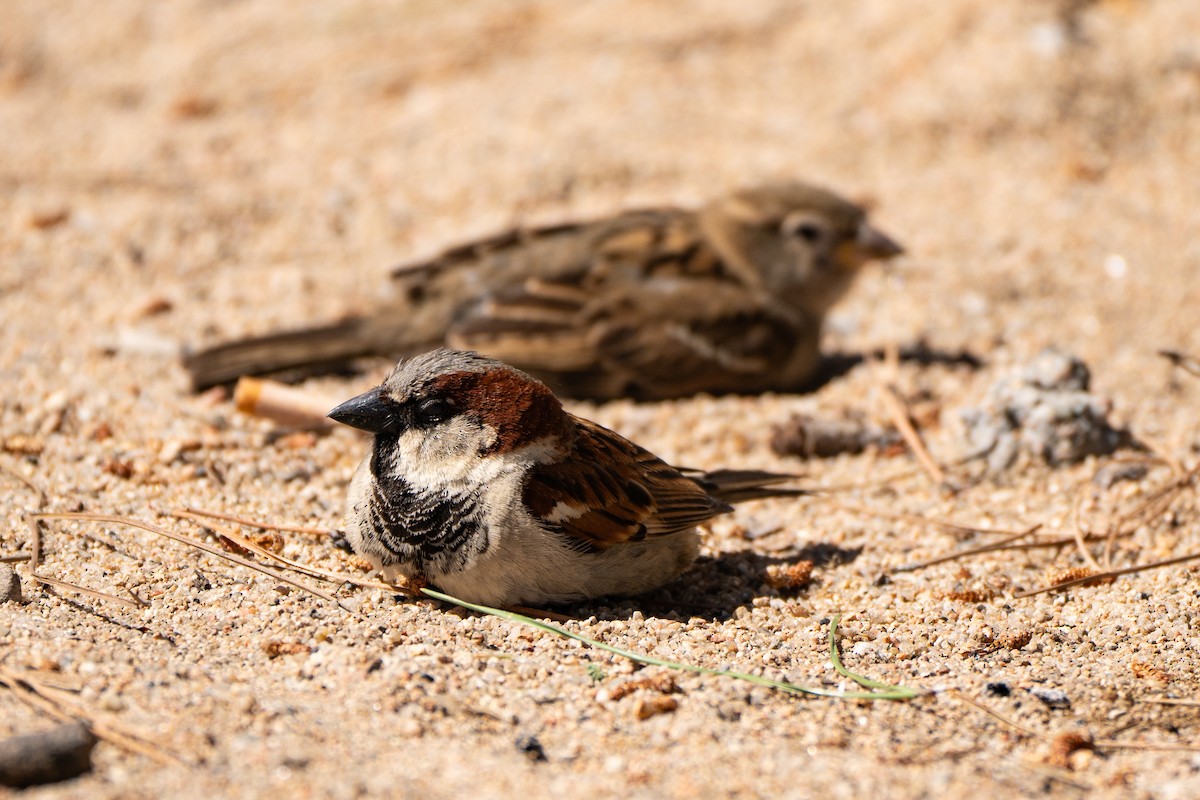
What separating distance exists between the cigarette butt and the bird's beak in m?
2.54

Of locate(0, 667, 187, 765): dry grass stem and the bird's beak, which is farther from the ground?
the bird's beak

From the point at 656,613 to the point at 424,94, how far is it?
4.80 m

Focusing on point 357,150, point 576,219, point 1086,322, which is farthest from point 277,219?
point 1086,322

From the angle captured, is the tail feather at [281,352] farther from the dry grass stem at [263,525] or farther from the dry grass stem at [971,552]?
→ the dry grass stem at [971,552]

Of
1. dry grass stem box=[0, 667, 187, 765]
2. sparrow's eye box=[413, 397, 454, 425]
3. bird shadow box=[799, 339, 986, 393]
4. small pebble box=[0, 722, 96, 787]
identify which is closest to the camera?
small pebble box=[0, 722, 96, 787]

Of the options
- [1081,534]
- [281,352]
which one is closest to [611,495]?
[1081,534]

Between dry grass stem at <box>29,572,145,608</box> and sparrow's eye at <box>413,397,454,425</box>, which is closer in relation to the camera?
dry grass stem at <box>29,572,145,608</box>

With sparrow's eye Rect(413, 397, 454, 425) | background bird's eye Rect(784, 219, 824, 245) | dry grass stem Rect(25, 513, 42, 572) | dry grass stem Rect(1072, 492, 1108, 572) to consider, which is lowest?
dry grass stem Rect(1072, 492, 1108, 572)

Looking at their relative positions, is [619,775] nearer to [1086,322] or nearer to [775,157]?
[1086,322]

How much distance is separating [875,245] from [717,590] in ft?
8.47

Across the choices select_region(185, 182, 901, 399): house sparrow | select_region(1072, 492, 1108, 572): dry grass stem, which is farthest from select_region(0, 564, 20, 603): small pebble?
select_region(1072, 492, 1108, 572): dry grass stem

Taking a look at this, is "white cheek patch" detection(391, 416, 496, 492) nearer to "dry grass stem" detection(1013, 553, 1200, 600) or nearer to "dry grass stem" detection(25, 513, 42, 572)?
"dry grass stem" detection(25, 513, 42, 572)

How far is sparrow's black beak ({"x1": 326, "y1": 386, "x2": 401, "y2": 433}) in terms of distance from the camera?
327 centimetres

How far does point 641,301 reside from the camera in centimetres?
557
